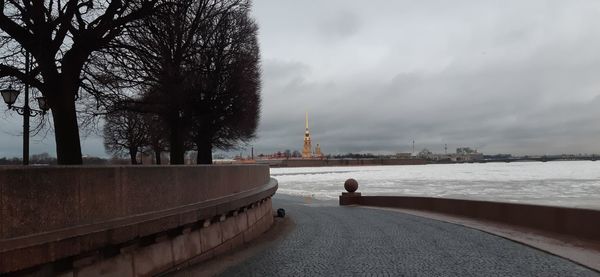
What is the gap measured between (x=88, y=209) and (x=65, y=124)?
909cm

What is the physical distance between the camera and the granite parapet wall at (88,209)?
564 cm

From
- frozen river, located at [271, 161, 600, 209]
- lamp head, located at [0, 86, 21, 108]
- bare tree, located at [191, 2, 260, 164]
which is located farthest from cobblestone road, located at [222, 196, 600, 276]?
bare tree, located at [191, 2, 260, 164]

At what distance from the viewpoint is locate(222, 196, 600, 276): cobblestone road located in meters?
9.16

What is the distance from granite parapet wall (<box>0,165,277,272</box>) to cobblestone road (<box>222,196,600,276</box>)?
1375 mm

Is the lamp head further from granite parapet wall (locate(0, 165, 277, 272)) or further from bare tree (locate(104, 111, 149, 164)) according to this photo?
bare tree (locate(104, 111, 149, 164))

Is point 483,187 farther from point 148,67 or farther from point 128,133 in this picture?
point 148,67

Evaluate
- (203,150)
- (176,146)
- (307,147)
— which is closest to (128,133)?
(203,150)

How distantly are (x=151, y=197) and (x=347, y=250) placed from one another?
460 centimetres

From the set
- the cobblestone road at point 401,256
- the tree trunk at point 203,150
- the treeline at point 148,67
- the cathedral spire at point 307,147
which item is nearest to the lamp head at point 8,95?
the treeline at point 148,67

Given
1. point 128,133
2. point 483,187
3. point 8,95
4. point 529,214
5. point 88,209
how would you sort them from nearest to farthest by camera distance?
point 88,209, point 529,214, point 8,95, point 483,187, point 128,133

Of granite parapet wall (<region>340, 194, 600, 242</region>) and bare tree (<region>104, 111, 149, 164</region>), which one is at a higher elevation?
bare tree (<region>104, 111, 149, 164</region>)

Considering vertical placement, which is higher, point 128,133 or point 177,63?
point 177,63

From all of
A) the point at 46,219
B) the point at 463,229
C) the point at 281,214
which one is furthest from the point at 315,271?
the point at 281,214

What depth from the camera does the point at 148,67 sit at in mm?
19359
